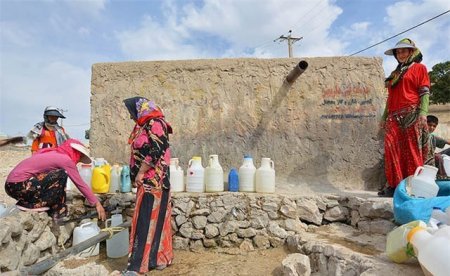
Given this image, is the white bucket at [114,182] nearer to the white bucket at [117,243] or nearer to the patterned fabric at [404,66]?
the white bucket at [117,243]

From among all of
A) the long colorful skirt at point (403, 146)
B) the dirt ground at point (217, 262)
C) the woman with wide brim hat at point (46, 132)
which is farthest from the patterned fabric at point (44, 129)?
the long colorful skirt at point (403, 146)

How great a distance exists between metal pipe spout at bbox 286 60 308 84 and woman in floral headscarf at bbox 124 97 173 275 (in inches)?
77.3

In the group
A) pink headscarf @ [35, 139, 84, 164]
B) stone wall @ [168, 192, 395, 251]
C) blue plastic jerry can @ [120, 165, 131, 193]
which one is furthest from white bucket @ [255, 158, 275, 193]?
pink headscarf @ [35, 139, 84, 164]

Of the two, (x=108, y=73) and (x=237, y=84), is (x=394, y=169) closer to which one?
(x=237, y=84)

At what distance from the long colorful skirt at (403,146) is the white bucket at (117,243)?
266 cm

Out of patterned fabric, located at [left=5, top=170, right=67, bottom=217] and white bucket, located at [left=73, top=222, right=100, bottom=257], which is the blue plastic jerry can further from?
patterned fabric, located at [left=5, top=170, right=67, bottom=217]

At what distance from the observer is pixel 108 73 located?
4.66 metres

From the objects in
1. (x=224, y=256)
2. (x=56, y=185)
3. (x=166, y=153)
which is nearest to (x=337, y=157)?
(x=224, y=256)

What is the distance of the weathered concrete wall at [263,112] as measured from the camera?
426 centimetres

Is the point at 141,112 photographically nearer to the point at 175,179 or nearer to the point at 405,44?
the point at 175,179

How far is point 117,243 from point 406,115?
303 cm

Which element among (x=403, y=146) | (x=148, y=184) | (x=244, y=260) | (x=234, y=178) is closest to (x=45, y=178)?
(x=148, y=184)

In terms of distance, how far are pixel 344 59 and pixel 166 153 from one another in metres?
2.67

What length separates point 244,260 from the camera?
332 centimetres
